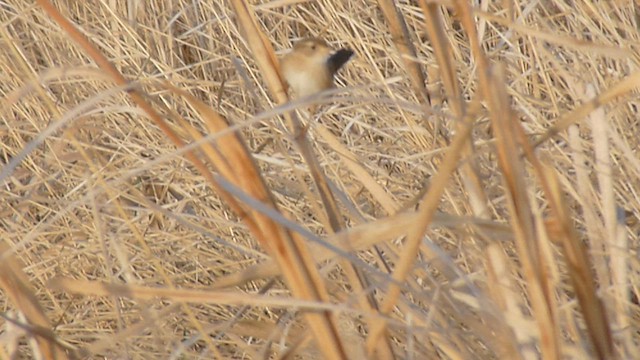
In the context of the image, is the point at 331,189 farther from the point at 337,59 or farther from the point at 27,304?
the point at 337,59

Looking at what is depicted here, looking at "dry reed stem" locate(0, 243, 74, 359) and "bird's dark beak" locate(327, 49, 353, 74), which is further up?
"bird's dark beak" locate(327, 49, 353, 74)

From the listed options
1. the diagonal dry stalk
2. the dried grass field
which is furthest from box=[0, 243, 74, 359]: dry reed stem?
the diagonal dry stalk

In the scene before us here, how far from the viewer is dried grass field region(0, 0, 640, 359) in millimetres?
800

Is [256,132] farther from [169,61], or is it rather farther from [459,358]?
[459,358]

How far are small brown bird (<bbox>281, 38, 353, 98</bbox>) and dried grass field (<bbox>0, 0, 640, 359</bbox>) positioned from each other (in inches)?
2.7

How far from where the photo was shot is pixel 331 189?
99 centimetres

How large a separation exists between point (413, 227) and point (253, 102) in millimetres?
1492

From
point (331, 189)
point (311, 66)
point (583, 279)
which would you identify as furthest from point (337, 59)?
point (583, 279)

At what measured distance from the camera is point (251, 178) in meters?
0.82

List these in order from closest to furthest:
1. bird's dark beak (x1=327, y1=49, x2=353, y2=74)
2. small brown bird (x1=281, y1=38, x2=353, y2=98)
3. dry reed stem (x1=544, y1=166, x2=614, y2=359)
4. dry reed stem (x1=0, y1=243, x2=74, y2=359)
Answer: dry reed stem (x1=544, y1=166, x2=614, y2=359) < dry reed stem (x1=0, y1=243, x2=74, y2=359) < small brown bird (x1=281, y1=38, x2=353, y2=98) < bird's dark beak (x1=327, y1=49, x2=353, y2=74)

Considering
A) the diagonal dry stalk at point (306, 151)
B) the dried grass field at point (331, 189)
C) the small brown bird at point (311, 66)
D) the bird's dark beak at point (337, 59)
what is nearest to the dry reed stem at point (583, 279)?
the dried grass field at point (331, 189)

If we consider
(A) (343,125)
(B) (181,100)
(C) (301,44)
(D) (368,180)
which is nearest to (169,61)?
(B) (181,100)

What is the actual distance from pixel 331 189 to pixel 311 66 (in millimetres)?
709

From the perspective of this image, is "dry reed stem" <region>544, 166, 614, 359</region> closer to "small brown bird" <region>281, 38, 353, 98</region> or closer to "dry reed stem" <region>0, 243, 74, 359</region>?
"dry reed stem" <region>0, 243, 74, 359</region>
